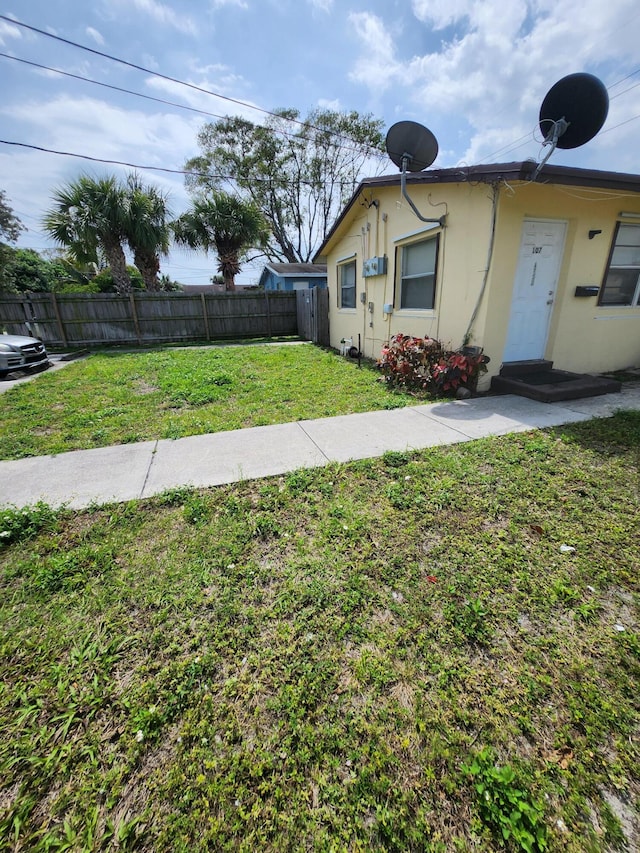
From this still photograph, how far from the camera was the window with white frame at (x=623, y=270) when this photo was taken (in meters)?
5.86

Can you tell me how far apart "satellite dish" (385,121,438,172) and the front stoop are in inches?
137

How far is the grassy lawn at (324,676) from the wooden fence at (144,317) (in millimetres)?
12120

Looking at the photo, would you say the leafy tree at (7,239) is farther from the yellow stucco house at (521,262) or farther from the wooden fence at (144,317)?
the yellow stucco house at (521,262)

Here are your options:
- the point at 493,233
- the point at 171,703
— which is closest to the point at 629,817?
the point at 171,703

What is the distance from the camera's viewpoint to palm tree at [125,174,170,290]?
12328 mm

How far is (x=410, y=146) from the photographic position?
551 cm

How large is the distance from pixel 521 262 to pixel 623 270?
2.32 meters

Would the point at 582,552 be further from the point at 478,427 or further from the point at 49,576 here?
the point at 49,576

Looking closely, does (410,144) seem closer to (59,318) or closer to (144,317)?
(144,317)

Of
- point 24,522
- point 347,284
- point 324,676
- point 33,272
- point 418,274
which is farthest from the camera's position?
point 33,272

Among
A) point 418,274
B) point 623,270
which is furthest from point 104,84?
point 623,270

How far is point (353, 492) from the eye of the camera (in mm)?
2910

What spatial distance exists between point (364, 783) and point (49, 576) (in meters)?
1.99

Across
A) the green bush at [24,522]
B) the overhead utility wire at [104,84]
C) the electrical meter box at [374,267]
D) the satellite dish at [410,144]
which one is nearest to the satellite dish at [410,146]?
the satellite dish at [410,144]
